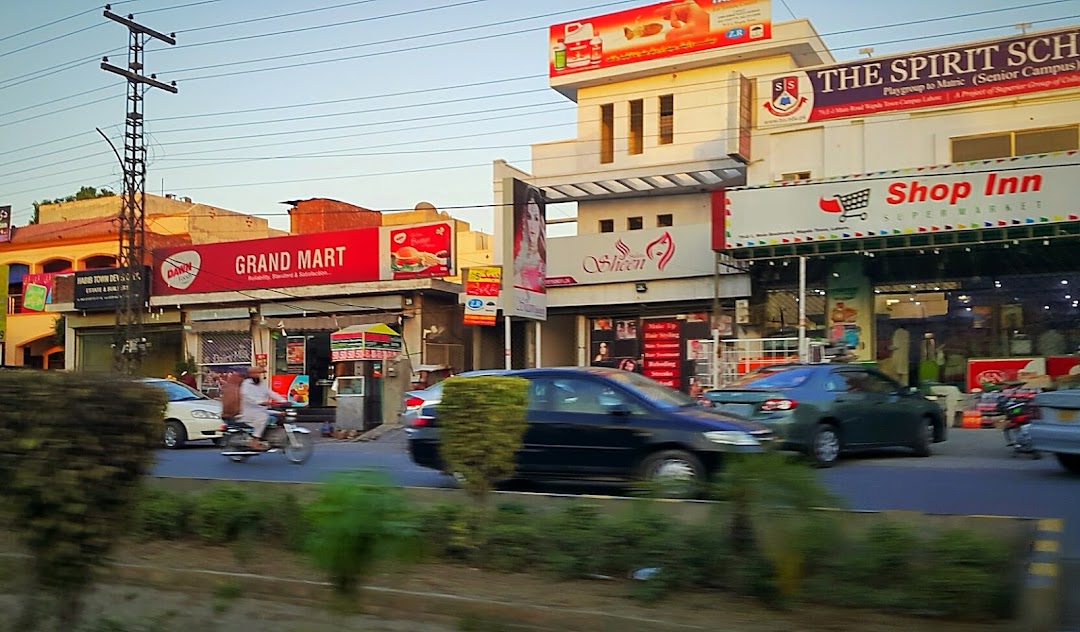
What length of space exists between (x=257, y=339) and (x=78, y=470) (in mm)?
25552

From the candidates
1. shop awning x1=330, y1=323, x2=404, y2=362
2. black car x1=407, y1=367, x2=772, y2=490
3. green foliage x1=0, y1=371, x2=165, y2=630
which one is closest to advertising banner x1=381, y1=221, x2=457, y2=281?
shop awning x1=330, y1=323, x2=404, y2=362

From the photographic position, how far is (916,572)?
5.70 metres

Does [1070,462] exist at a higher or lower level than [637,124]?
lower

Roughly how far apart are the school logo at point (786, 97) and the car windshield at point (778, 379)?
12.4 meters

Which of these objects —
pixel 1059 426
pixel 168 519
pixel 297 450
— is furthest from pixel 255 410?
pixel 1059 426

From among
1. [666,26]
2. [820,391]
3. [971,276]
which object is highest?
[666,26]

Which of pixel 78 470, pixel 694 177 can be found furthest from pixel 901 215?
pixel 78 470

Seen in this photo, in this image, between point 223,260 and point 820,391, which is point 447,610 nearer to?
point 820,391

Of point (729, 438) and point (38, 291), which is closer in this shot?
point (729, 438)

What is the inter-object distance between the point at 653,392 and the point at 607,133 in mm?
20791

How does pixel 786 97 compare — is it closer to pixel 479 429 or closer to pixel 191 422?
pixel 191 422

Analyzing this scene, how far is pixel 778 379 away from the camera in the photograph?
13938 millimetres

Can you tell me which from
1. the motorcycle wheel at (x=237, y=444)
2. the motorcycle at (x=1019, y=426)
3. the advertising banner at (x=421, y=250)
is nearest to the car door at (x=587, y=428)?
the motorcycle wheel at (x=237, y=444)

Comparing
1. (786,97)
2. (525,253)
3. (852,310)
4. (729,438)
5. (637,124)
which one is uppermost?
(637,124)
